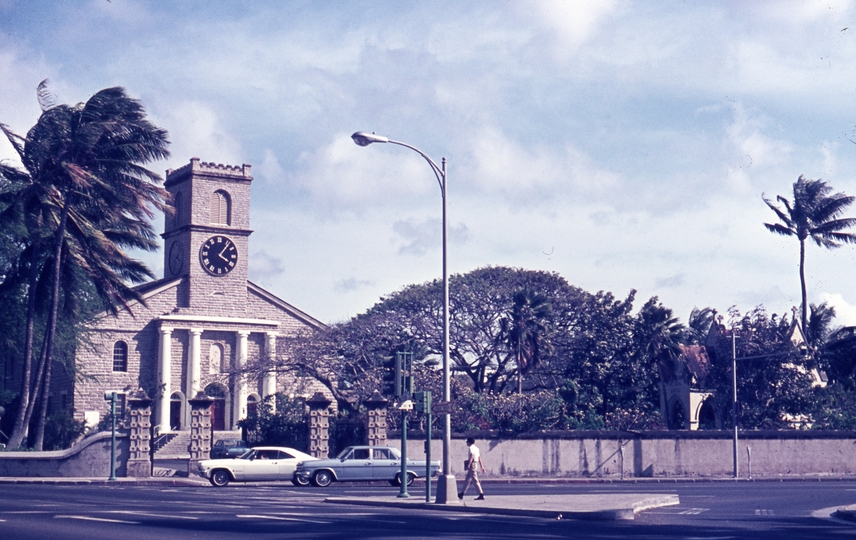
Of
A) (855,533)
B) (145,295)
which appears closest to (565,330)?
(145,295)

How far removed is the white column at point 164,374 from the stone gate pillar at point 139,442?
2400 centimetres

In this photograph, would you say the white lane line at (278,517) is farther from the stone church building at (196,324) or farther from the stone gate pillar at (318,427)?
the stone church building at (196,324)

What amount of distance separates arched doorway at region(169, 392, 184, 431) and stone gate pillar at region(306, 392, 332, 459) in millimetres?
25338

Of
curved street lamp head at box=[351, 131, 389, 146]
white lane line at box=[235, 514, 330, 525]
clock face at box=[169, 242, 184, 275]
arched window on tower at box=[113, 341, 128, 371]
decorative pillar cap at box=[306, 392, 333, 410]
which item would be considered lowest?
white lane line at box=[235, 514, 330, 525]

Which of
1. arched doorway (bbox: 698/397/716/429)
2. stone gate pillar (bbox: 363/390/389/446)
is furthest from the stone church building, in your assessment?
arched doorway (bbox: 698/397/716/429)

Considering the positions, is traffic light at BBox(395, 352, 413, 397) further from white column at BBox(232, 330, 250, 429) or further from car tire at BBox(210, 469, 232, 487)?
white column at BBox(232, 330, 250, 429)

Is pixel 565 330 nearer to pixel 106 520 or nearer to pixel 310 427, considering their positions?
pixel 310 427

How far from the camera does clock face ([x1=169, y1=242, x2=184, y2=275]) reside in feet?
220

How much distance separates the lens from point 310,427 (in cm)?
4075

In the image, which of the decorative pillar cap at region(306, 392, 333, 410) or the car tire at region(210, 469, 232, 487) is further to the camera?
the decorative pillar cap at region(306, 392, 333, 410)

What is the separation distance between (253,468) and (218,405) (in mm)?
33215

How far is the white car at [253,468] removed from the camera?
108 ft

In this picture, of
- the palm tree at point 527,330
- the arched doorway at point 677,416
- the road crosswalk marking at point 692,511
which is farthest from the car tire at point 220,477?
the arched doorway at point 677,416

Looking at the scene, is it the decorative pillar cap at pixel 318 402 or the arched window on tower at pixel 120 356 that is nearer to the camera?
the decorative pillar cap at pixel 318 402
